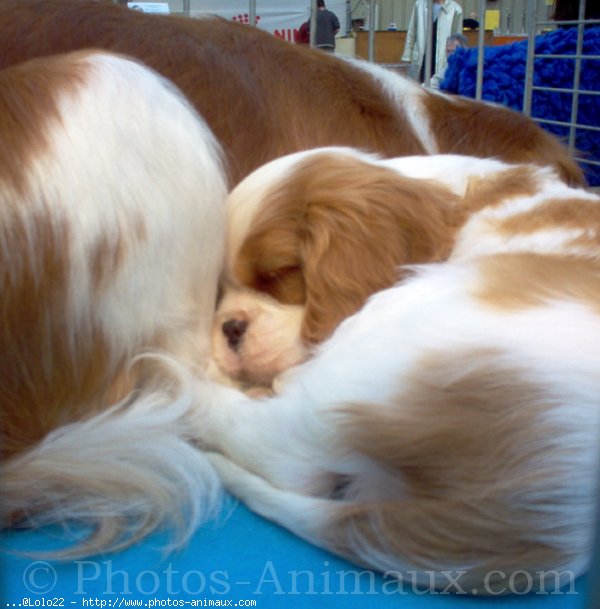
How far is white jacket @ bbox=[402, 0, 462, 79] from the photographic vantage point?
10.8 ft

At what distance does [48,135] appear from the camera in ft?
2.96

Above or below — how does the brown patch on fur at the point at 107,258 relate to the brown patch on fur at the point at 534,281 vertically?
above

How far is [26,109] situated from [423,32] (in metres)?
2.87

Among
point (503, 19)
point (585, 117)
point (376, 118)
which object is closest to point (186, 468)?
point (376, 118)

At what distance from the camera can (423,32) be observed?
3.50m

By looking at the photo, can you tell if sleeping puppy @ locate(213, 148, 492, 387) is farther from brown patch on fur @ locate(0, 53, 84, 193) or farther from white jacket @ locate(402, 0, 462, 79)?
white jacket @ locate(402, 0, 462, 79)

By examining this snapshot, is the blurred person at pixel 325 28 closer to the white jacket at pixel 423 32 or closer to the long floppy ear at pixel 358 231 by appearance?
the white jacket at pixel 423 32

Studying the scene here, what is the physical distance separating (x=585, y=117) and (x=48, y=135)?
94.8 inches

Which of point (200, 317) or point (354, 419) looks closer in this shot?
point (354, 419)

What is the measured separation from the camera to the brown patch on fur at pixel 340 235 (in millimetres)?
1116

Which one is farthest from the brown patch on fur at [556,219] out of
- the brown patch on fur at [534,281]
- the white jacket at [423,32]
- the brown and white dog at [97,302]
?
the white jacket at [423,32]

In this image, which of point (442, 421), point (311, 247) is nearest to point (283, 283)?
point (311, 247)

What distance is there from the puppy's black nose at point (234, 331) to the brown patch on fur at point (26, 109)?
1.13ft

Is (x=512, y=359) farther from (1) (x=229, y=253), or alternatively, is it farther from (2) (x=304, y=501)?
(1) (x=229, y=253)
